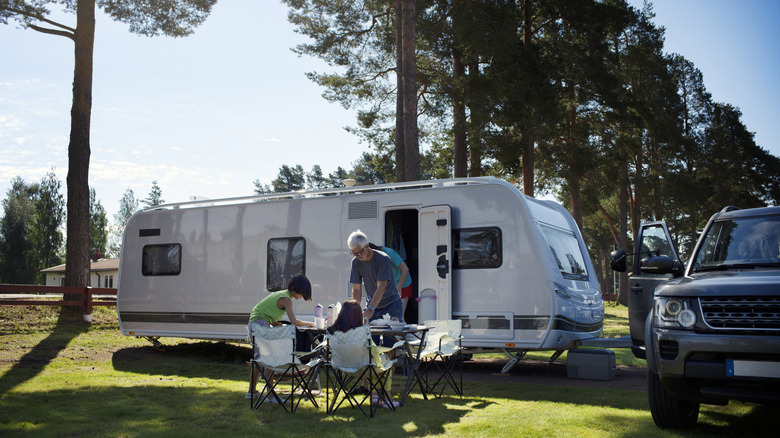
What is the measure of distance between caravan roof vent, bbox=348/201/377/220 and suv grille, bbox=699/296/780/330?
5.41 metres

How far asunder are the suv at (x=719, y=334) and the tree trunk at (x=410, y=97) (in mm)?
9057

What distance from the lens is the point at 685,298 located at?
4504 mm

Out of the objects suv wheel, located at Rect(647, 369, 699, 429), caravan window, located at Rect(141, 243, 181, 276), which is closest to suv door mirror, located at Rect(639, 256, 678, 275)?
suv wheel, located at Rect(647, 369, 699, 429)

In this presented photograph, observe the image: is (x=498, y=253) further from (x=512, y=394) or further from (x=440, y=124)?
(x=440, y=124)

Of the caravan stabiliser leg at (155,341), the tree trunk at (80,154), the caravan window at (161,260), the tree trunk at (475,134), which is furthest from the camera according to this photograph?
the tree trunk at (475,134)

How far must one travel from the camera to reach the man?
6.61 m

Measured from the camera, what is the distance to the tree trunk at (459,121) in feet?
57.1

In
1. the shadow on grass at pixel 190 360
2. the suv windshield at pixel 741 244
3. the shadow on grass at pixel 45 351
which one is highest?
the suv windshield at pixel 741 244

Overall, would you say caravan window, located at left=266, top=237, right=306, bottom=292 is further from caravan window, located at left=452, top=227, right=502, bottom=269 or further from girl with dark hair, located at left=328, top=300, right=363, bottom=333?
girl with dark hair, located at left=328, top=300, right=363, bottom=333

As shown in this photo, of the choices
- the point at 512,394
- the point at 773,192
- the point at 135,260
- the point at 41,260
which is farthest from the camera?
the point at 41,260

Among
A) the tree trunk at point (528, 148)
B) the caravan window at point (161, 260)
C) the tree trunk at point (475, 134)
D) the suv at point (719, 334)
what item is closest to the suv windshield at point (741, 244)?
the suv at point (719, 334)

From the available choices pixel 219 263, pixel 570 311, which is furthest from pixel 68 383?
pixel 570 311

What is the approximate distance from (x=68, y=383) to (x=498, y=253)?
5.37m

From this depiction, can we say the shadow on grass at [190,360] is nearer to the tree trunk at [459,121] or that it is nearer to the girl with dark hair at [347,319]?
the girl with dark hair at [347,319]
